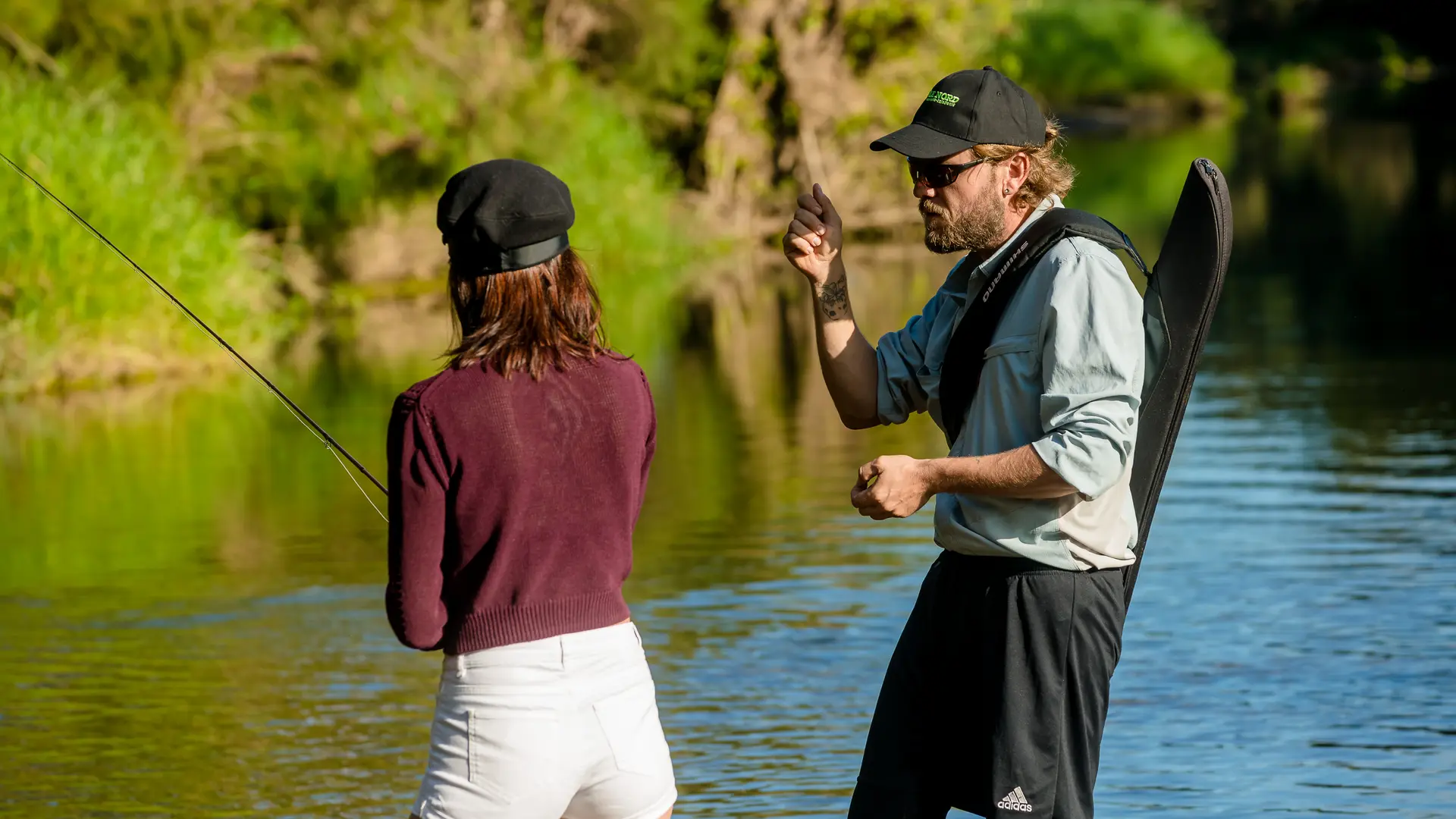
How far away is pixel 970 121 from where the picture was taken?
4.25 m

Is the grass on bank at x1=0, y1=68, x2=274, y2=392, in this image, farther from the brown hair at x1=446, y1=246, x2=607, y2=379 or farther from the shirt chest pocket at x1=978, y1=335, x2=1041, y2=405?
the brown hair at x1=446, y1=246, x2=607, y2=379

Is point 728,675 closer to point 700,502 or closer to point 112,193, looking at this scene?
point 700,502

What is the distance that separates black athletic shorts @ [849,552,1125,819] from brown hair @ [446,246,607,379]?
3.34ft

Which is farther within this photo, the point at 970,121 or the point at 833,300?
the point at 833,300

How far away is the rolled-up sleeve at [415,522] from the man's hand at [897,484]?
0.87m

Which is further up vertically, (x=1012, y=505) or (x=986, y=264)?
(x=986, y=264)

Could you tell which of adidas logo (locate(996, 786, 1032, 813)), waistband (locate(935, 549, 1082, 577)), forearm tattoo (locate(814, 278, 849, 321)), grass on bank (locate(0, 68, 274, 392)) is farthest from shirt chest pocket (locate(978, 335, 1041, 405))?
grass on bank (locate(0, 68, 274, 392))

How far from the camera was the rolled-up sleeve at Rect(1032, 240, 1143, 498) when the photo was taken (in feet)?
13.2

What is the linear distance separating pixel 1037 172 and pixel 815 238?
0.45 m

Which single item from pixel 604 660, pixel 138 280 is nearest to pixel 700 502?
pixel 138 280

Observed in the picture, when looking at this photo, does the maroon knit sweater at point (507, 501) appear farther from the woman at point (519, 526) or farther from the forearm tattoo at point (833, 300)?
the forearm tattoo at point (833, 300)

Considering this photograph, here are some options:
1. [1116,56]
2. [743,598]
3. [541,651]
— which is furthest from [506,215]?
[1116,56]

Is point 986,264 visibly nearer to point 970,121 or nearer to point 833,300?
point 970,121

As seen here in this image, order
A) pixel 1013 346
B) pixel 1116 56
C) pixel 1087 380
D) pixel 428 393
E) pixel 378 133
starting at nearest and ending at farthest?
pixel 428 393 → pixel 1087 380 → pixel 1013 346 → pixel 378 133 → pixel 1116 56
